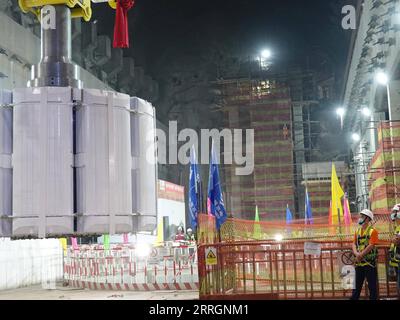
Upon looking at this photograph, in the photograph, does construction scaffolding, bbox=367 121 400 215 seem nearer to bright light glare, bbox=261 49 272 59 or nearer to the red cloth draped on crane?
the red cloth draped on crane

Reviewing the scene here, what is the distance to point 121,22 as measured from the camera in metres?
3.93

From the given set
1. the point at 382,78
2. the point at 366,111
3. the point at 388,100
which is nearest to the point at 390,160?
the point at 388,100

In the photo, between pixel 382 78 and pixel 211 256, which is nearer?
pixel 211 256

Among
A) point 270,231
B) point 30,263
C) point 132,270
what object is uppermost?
point 270,231

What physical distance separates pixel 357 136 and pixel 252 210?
397 inches

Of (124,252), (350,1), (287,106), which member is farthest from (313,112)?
(124,252)

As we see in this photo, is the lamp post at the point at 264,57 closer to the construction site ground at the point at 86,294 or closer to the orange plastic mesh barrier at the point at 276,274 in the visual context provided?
the construction site ground at the point at 86,294

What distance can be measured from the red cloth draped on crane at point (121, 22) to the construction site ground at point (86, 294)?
993 cm

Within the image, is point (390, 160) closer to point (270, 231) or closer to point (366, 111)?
point (270, 231)

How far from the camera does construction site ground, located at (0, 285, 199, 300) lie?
13.4 meters

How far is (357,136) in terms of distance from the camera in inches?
1375

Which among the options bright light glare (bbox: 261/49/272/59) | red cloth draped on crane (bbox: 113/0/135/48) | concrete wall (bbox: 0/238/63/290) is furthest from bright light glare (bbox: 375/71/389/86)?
bright light glare (bbox: 261/49/272/59)

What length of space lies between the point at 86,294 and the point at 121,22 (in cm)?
1162
